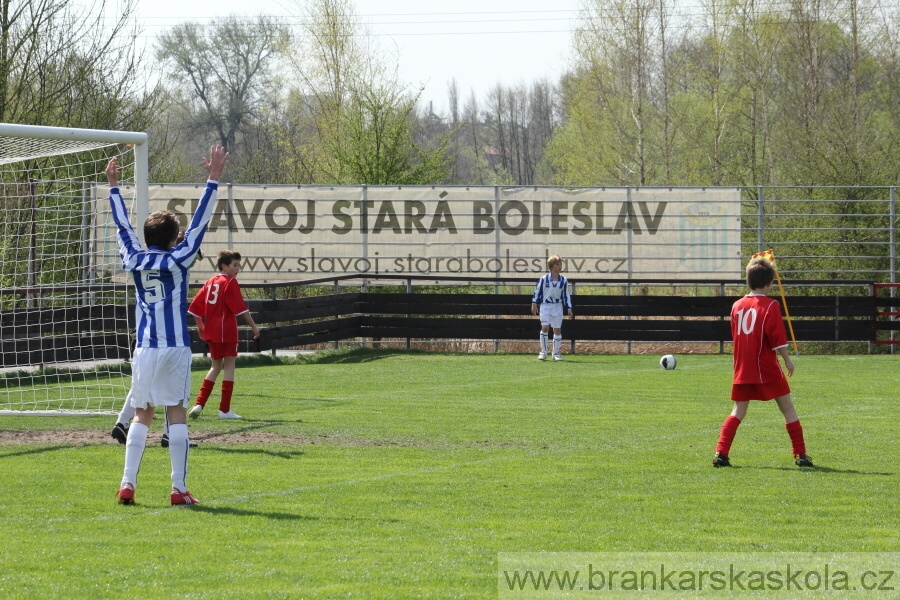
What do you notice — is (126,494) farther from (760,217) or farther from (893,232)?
(893,232)

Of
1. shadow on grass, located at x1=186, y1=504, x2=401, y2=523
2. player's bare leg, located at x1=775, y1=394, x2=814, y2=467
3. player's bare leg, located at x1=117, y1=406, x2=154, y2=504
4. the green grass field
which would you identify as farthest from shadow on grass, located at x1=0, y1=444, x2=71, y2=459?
player's bare leg, located at x1=775, y1=394, x2=814, y2=467

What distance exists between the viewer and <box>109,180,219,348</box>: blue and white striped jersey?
697cm

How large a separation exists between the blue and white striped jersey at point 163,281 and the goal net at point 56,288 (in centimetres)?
487

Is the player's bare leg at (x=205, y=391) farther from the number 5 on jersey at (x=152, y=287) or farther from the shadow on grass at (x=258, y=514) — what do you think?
the shadow on grass at (x=258, y=514)

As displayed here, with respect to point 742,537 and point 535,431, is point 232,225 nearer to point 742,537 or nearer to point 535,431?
point 535,431

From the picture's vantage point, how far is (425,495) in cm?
720

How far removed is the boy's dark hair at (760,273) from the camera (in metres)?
8.61

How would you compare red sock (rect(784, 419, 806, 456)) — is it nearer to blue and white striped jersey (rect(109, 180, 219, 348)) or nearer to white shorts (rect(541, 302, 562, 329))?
blue and white striped jersey (rect(109, 180, 219, 348))

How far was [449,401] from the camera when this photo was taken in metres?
→ 13.3

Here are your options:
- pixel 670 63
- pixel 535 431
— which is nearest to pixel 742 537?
pixel 535 431

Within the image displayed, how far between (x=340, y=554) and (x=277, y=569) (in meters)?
0.42

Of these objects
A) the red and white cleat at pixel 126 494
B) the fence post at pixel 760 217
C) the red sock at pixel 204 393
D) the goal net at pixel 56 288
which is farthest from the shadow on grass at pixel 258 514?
the fence post at pixel 760 217

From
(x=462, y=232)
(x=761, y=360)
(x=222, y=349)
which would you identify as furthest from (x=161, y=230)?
(x=462, y=232)

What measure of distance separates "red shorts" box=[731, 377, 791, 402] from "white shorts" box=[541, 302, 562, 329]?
11611 millimetres
